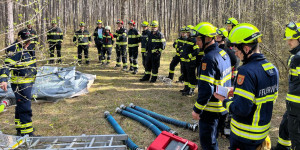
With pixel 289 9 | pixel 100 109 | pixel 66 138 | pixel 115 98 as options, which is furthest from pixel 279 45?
pixel 66 138

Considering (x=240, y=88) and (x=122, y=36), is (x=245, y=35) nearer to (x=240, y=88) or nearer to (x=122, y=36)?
(x=240, y=88)

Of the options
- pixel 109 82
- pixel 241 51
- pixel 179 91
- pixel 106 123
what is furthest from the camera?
pixel 109 82

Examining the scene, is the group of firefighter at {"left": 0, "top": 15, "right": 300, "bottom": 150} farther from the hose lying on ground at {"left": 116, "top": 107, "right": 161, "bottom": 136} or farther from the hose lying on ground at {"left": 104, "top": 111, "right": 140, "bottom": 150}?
the hose lying on ground at {"left": 116, "top": 107, "right": 161, "bottom": 136}

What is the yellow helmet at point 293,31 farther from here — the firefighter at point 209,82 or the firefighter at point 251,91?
the firefighter at point 251,91

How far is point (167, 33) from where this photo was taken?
2342 centimetres

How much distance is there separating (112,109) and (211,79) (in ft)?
13.1

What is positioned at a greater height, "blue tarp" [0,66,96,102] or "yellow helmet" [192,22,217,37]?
"yellow helmet" [192,22,217,37]

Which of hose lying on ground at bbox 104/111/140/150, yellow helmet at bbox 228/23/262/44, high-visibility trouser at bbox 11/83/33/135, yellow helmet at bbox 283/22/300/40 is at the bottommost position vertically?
hose lying on ground at bbox 104/111/140/150

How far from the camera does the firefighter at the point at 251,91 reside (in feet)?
7.75

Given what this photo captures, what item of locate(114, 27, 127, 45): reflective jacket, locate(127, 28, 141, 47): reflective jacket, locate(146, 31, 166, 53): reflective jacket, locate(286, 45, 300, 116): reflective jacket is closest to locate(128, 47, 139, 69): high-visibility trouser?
locate(127, 28, 141, 47): reflective jacket

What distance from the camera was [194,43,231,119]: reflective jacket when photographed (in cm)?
306

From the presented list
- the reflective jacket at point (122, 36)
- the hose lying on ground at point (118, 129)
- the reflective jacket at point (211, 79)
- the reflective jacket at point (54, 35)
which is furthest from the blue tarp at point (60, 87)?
the reflective jacket at point (211, 79)

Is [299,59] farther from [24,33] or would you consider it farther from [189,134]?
[24,33]

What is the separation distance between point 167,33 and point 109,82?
1531 cm
